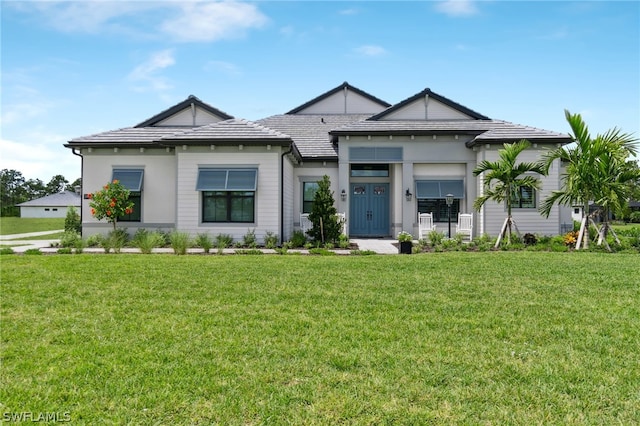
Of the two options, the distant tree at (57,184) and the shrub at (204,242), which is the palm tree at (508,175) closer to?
the shrub at (204,242)

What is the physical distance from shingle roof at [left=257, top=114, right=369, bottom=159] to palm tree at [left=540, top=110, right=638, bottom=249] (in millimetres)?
9220

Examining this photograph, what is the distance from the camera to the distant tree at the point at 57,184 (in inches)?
3282

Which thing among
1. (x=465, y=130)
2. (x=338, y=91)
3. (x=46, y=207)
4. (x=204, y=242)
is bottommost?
(x=204, y=242)

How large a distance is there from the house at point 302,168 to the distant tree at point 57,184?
80.7 metres

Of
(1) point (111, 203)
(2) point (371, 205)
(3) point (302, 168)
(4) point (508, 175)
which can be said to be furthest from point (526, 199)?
(1) point (111, 203)

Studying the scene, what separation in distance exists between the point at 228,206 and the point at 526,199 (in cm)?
1222

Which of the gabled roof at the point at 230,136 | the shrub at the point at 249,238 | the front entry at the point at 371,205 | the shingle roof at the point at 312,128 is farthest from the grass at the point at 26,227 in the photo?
the front entry at the point at 371,205

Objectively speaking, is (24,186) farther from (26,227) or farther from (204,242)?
(204,242)

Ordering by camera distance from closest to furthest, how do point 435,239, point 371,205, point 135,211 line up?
1. point 435,239
2. point 135,211
3. point 371,205

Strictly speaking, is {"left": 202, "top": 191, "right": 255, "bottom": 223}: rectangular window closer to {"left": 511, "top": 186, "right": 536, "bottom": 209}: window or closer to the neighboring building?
{"left": 511, "top": 186, "right": 536, "bottom": 209}: window

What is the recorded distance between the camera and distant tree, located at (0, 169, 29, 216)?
242 ft

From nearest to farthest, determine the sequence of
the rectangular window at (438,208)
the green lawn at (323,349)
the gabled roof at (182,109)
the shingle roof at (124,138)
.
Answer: the green lawn at (323,349), the shingle roof at (124,138), the rectangular window at (438,208), the gabled roof at (182,109)

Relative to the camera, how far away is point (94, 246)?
1484 centimetres

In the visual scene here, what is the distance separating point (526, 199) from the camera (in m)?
16.6
